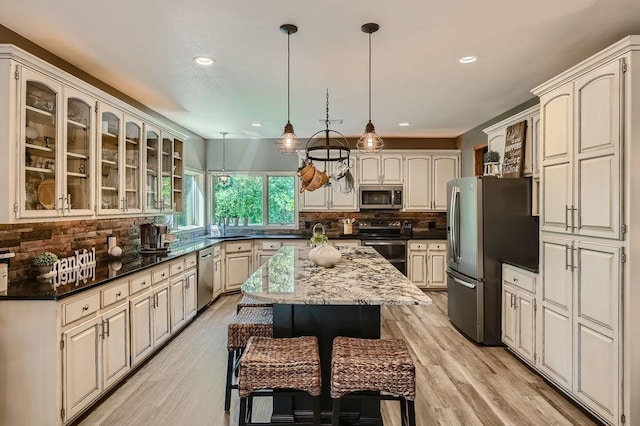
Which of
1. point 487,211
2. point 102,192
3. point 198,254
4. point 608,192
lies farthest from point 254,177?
point 608,192

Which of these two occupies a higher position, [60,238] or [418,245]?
[60,238]

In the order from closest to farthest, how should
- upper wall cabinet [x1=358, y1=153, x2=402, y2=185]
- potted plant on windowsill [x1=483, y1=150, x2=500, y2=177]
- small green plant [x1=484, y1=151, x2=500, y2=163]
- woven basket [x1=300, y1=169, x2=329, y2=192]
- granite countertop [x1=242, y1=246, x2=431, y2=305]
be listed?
granite countertop [x1=242, y1=246, x2=431, y2=305], woven basket [x1=300, y1=169, x2=329, y2=192], potted plant on windowsill [x1=483, y1=150, x2=500, y2=177], small green plant [x1=484, y1=151, x2=500, y2=163], upper wall cabinet [x1=358, y1=153, x2=402, y2=185]

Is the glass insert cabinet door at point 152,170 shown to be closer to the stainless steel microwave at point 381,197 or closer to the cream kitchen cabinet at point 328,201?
the cream kitchen cabinet at point 328,201

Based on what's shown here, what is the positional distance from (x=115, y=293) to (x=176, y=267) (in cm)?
122

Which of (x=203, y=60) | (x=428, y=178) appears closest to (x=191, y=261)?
(x=203, y=60)

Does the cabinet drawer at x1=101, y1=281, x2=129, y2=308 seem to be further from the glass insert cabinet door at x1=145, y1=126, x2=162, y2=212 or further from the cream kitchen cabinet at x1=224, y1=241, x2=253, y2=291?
the cream kitchen cabinet at x1=224, y1=241, x2=253, y2=291

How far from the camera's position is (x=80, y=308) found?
97.2 inches

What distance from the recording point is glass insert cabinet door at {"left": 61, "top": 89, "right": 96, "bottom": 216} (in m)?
2.82

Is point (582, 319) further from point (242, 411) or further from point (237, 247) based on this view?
point (237, 247)

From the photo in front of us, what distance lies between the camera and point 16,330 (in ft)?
7.50

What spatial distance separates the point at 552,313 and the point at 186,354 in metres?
3.18

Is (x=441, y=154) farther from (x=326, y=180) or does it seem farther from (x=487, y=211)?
(x=326, y=180)

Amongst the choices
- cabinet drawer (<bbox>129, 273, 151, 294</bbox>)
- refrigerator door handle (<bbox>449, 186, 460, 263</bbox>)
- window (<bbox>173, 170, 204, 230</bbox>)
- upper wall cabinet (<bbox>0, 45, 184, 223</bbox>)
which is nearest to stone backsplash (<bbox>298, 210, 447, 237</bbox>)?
window (<bbox>173, 170, 204, 230</bbox>)

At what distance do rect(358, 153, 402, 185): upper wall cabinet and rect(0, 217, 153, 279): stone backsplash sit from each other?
12.0ft
